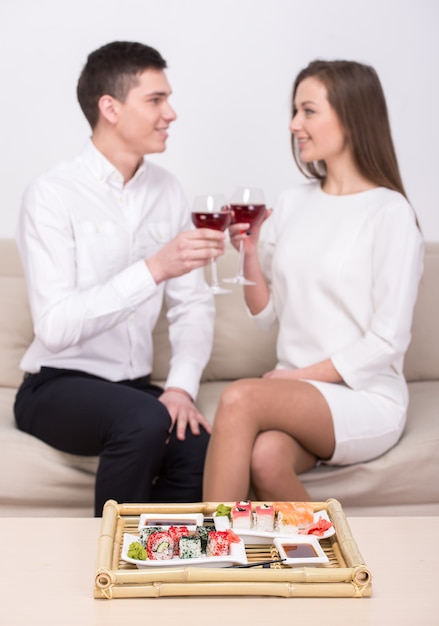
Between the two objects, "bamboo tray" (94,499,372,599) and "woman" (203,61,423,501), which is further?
"woman" (203,61,423,501)

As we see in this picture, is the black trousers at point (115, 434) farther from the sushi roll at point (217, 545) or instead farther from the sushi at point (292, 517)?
the sushi roll at point (217, 545)

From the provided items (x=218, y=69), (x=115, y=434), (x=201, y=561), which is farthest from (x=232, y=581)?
(x=218, y=69)

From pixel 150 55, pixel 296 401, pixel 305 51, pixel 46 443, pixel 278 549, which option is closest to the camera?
pixel 278 549

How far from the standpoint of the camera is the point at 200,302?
2805 mm

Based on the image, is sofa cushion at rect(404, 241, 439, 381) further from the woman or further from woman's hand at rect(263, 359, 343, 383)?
woman's hand at rect(263, 359, 343, 383)

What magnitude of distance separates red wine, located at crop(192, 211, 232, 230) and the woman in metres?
0.16

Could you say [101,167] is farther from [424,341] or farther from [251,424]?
[424,341]

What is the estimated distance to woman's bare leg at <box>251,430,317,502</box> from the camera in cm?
217

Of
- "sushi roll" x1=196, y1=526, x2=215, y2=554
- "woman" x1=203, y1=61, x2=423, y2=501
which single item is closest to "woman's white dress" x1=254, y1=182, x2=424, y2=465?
"woman" x1=203, y1=61, x2=423, y2=501

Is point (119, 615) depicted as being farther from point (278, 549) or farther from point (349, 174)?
point (349, 174)

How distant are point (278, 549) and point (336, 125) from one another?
130cm

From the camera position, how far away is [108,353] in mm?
2623

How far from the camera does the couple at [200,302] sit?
89.0 inches

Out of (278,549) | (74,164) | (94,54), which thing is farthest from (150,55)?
(278,549)
